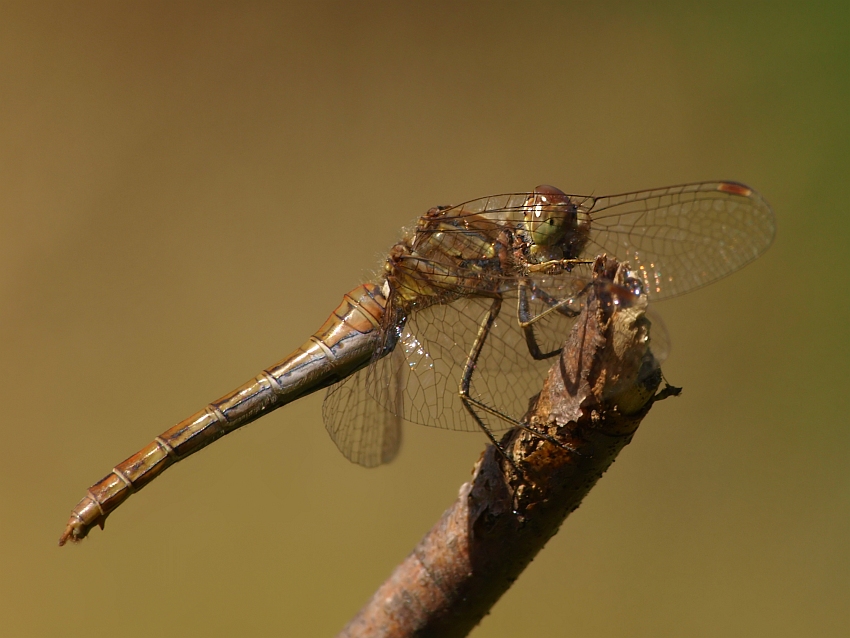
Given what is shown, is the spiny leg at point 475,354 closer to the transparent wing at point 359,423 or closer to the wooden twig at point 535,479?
the transparent wing at point 359,423

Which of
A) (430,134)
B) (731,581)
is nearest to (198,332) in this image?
(430,134)

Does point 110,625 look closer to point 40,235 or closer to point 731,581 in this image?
point 40,235

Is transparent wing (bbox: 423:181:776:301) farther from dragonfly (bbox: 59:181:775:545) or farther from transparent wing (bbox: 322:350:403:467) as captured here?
transparent wing (bbox: 322:350:403:467)

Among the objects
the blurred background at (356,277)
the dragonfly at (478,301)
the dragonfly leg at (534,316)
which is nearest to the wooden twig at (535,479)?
the dragonfly leg at (534,316)

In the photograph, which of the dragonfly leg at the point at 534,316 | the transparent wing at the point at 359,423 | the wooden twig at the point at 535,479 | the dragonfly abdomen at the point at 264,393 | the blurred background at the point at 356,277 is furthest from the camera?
the blurred background at the point at 356,277

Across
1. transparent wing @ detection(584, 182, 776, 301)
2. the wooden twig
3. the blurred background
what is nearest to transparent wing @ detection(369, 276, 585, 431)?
transparent wing @ detection(584, 182, 776, 301)

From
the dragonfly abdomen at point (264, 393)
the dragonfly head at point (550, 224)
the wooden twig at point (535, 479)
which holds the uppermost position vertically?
the dragonfly abdomen at point (264, 393)

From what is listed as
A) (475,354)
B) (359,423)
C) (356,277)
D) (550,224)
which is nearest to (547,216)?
(550,224)
